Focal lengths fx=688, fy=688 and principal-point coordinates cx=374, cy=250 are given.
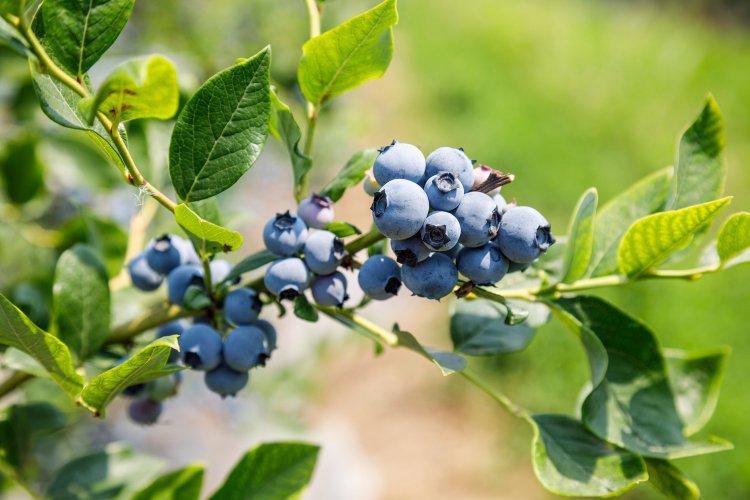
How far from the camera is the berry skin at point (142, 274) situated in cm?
95

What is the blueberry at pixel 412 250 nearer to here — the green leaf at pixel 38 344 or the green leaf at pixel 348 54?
the green leaf at pixel 348 54

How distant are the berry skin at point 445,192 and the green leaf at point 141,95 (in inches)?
10.5

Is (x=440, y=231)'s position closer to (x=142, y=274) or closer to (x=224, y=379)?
(x=224, y=379)

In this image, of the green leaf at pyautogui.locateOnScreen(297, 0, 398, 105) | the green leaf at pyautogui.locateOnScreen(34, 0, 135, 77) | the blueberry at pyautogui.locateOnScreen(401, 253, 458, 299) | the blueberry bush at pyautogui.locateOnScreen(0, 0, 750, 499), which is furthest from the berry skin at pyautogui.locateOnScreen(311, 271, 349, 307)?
the green leaf at pyautogui.locateOnScreen(34, 0, 135, 77)

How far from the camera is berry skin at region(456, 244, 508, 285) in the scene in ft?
2.28

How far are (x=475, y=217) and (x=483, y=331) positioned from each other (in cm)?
37

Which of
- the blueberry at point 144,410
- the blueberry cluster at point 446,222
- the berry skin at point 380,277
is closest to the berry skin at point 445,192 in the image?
the blueberry cluster at point 446,222

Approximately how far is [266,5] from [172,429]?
2017 millimetres

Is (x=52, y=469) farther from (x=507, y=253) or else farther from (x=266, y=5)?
(x=266, y=5)

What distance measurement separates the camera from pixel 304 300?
0.78 meters

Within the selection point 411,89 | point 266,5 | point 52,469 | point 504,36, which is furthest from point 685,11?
point 52,469

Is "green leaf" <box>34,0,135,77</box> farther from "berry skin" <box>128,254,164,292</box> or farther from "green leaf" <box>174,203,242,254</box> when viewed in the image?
"berry skin" <box>128,254,164,292</box>

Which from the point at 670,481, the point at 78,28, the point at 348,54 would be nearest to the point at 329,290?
the point at 348,54

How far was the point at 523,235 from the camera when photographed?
693mm
